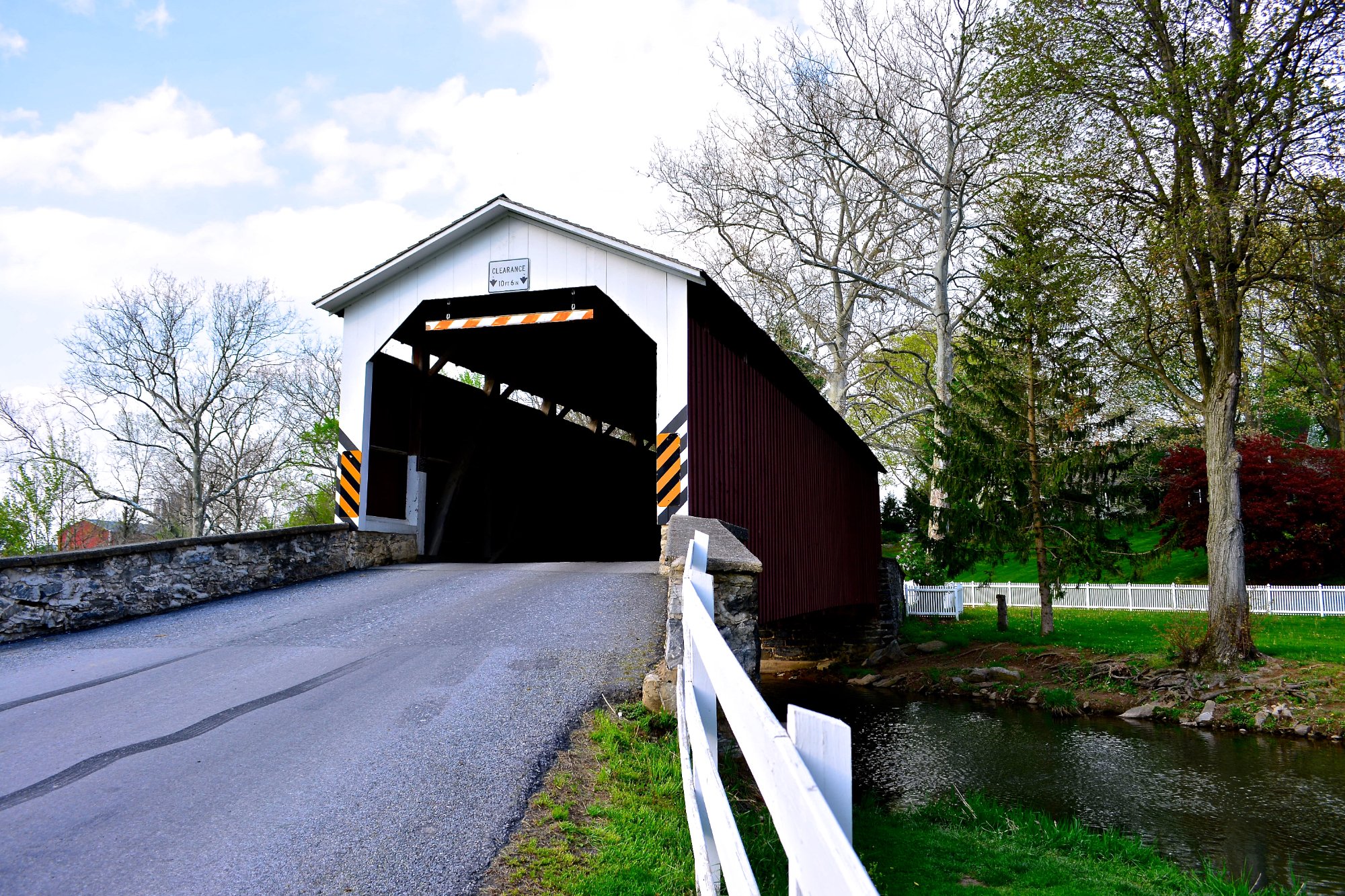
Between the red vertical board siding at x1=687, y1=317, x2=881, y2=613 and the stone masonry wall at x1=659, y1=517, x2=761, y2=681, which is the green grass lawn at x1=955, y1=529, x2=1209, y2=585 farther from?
the stone masonry wall at x1=659, y1=517, x2=761, y2=681

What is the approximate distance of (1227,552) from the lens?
11727 mm

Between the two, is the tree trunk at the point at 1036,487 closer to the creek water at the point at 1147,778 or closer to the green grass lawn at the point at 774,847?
the creek water at the point at 1147,778

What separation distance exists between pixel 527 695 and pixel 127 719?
1.91 meters

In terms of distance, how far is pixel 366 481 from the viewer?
30.9ft

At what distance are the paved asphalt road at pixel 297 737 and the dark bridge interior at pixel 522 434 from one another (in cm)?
387

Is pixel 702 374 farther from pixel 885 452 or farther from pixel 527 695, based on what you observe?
pixel 885 452

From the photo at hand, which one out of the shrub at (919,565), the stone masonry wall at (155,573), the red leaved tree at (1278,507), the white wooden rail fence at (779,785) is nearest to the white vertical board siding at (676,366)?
the stone masonry wall at (155,573)

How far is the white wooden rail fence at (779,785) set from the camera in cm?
93

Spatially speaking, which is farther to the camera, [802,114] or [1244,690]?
[802,114]

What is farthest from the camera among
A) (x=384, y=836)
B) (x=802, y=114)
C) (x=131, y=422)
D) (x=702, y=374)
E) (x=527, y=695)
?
(x=131, y=422)

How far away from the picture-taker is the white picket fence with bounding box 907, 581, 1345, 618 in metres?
17.4

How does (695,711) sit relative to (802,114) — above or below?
below

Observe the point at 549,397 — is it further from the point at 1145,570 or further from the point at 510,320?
the point at 1145,570

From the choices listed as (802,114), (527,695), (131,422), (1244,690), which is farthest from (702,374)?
(131,422)
